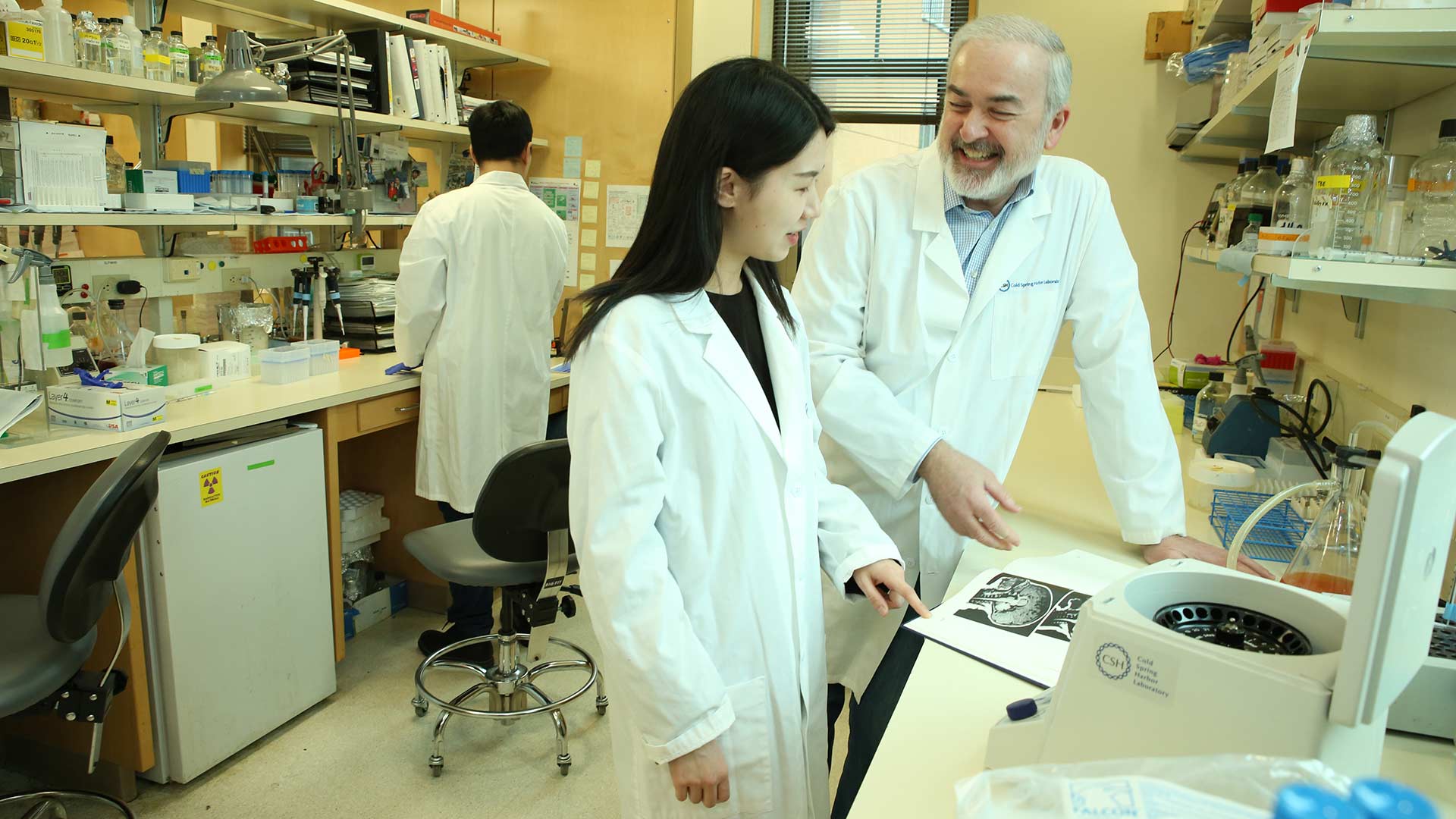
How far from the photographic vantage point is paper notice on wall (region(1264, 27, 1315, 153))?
1.30 meters

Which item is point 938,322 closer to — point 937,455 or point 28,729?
point 937,455

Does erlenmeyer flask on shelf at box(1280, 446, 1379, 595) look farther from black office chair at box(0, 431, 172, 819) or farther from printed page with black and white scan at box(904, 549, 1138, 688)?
black office chair at box(0, 431, 172, 819)

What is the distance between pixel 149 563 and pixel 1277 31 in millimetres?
2458

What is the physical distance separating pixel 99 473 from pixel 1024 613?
6.46 feet

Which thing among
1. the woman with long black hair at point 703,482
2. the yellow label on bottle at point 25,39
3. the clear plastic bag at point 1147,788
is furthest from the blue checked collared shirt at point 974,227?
the yellow label on bottle at point 25,39

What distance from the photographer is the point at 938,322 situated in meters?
1.65

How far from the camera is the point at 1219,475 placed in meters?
1.93

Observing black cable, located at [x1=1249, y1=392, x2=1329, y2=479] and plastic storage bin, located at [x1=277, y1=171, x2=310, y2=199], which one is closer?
black cable, located at [x1=1249, y1=392, x2=1329, y2=479]

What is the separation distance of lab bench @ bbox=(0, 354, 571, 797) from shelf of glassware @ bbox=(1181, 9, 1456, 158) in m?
2.26

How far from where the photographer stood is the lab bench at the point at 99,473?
210 centimetres

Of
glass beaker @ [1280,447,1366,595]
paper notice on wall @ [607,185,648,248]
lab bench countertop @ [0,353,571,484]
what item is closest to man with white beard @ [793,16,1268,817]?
glass beaker @ [1280,447,1366,595]

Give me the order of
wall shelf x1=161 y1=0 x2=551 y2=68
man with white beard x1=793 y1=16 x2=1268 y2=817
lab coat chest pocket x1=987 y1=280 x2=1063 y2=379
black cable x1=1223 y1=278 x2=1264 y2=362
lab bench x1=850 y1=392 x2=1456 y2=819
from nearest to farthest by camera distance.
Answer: lab bench x1=850 y1=392 x2=1456 y2=819, man with white beard x1=793 y1=16 x2=1268 y2=817, lab coat chest pocket x1=987 y1=280 x2=1063 y2=379, wall shelf x1=161 y1=0 x2=551 y2=68, black cable x1=1223 y1=278 x2=1264 y2=362

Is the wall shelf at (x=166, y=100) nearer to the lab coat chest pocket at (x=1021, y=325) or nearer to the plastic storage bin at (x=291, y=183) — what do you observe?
the plastic storage bin at (x=291, y=183)

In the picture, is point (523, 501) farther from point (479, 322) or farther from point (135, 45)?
point (135, 45)
